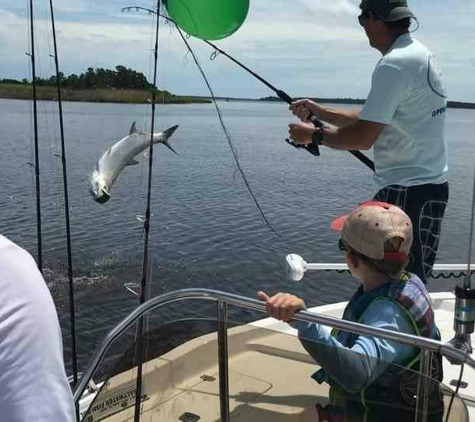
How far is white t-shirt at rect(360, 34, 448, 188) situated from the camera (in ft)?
10.1

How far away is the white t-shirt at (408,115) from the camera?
3.08 m

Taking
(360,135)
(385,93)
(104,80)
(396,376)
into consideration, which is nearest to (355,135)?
(360,135)

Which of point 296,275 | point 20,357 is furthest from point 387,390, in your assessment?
point 296,275

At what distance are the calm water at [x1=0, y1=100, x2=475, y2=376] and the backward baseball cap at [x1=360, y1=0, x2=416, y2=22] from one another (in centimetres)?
267

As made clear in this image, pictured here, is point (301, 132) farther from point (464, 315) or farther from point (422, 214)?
point (464, 315)

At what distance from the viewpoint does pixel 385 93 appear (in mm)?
3074

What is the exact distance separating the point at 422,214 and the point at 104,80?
3476mm

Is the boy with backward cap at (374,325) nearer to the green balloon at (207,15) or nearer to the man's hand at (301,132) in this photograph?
the man's hand at (301,132)

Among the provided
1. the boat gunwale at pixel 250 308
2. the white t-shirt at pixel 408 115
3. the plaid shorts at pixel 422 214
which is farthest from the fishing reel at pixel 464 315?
the boat gunwale at pixel 250 308

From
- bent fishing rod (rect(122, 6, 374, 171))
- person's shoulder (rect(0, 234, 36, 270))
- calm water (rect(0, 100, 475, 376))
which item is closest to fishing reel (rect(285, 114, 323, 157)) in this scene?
bent fishing rod (rect(122, 6, 374, 171))

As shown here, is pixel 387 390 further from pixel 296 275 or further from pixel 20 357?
pixel 296 275

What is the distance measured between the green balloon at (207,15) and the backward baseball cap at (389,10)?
1.06 metres

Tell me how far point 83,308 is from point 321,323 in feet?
23.9

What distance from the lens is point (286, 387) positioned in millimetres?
2279
